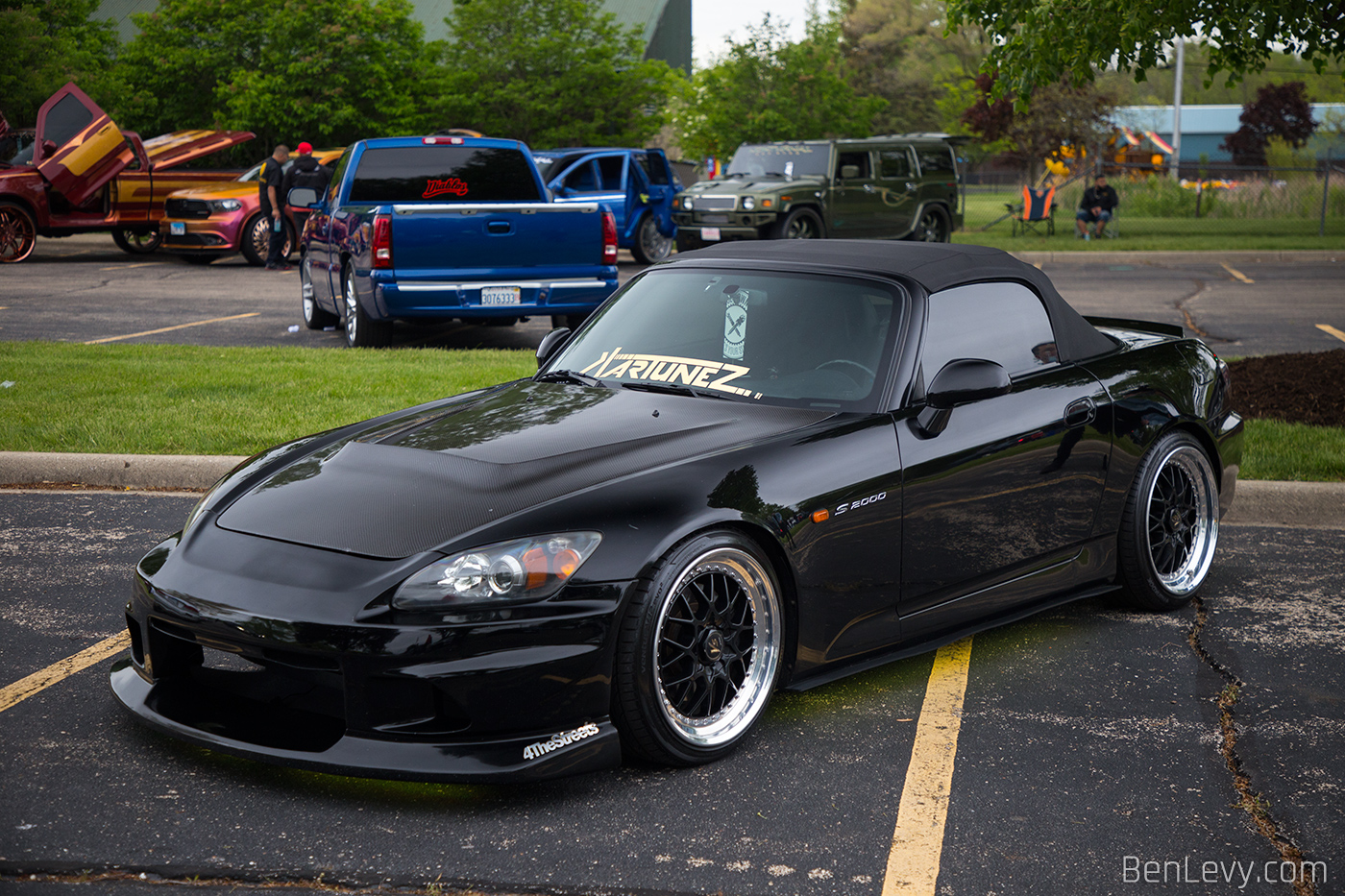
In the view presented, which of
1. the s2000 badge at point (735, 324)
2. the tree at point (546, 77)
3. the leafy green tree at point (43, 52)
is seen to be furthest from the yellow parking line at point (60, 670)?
the tree at point (546, 77)

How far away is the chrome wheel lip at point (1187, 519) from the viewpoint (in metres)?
5.16

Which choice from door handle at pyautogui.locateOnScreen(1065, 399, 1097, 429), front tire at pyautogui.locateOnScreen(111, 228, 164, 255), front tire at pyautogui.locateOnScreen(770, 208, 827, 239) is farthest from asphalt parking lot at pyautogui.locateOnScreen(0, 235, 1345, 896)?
front tire at pyautogui.locateOnScreen(111, 228, 164, 255)

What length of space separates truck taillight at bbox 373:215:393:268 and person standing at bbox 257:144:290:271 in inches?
362

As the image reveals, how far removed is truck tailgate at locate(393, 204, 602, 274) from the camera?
1070 centimetres

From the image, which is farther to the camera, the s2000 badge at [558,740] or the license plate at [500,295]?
the license plate at [500,295]

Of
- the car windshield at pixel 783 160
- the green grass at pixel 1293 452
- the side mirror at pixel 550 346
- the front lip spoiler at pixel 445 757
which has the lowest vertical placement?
the green grass at pixel 1293 452

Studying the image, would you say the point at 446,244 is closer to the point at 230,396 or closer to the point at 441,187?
the point at 441,187

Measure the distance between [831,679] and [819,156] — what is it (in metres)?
→ 18.8

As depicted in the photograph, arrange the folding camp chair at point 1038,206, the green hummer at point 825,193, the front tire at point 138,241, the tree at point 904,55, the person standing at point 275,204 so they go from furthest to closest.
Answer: the tree at point 904,55 < the folding camp chair at point 1038,206 < the front tire at point 138,241 < the green hummer at point 825,193 < the person standing at point 275,204

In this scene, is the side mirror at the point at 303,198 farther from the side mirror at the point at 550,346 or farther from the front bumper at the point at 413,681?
the front bumper at the point at 413,681

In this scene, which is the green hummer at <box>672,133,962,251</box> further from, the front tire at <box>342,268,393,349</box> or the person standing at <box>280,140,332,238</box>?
the front tire at <box>342,268,393,349</box>

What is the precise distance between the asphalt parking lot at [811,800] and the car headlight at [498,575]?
0.56 m

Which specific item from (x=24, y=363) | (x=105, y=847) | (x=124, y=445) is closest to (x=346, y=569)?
(x=105, y=847)

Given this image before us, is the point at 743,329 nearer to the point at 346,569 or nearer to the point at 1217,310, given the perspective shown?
the point at 346,569
